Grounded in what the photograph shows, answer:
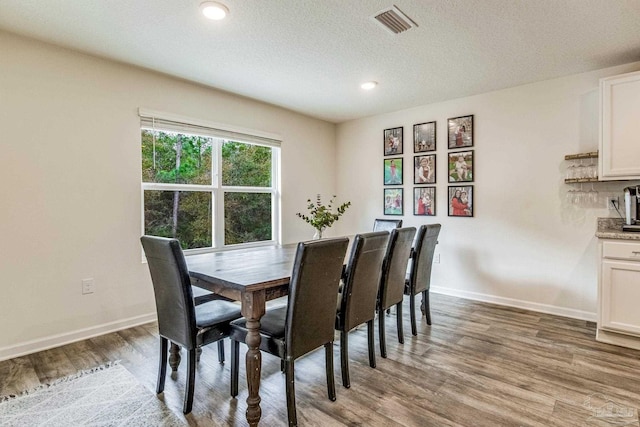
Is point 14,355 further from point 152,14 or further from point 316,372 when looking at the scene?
point 152,14

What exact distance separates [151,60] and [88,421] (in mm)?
2640

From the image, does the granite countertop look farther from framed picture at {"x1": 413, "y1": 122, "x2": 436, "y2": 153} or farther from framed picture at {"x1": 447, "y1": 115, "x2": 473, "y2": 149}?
framed picture at {"x1": 413, "y1": 122, "x2": 436, "y2": 153}

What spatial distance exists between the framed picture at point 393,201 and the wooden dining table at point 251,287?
270 cm

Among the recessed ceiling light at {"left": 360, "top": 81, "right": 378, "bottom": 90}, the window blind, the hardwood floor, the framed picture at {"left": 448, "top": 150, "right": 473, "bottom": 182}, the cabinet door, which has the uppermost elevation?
the recessed ceiling light at {"left": 360, "top": 81, "right": 378, "bottom": 90}

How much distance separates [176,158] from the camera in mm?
3461

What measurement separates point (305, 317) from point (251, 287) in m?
0.33

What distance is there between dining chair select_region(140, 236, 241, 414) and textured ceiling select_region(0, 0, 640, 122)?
60.0 inches

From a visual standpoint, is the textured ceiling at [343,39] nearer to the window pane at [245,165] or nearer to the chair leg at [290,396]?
the window pane at [245,165]

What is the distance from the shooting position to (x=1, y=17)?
7.38 ft

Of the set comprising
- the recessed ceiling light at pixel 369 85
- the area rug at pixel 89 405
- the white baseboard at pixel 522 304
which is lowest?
the area rug at pixel 89 405

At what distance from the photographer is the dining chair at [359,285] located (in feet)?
6.76

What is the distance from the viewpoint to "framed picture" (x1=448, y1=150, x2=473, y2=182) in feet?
12.9

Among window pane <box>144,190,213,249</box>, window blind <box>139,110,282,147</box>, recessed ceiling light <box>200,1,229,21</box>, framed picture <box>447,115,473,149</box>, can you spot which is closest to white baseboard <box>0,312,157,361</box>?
window pane <box>144,190,213,249</box>

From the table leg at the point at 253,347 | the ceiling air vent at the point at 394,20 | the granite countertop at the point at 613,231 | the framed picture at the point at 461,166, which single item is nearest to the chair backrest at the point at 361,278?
the table leg at the point at 253,347
